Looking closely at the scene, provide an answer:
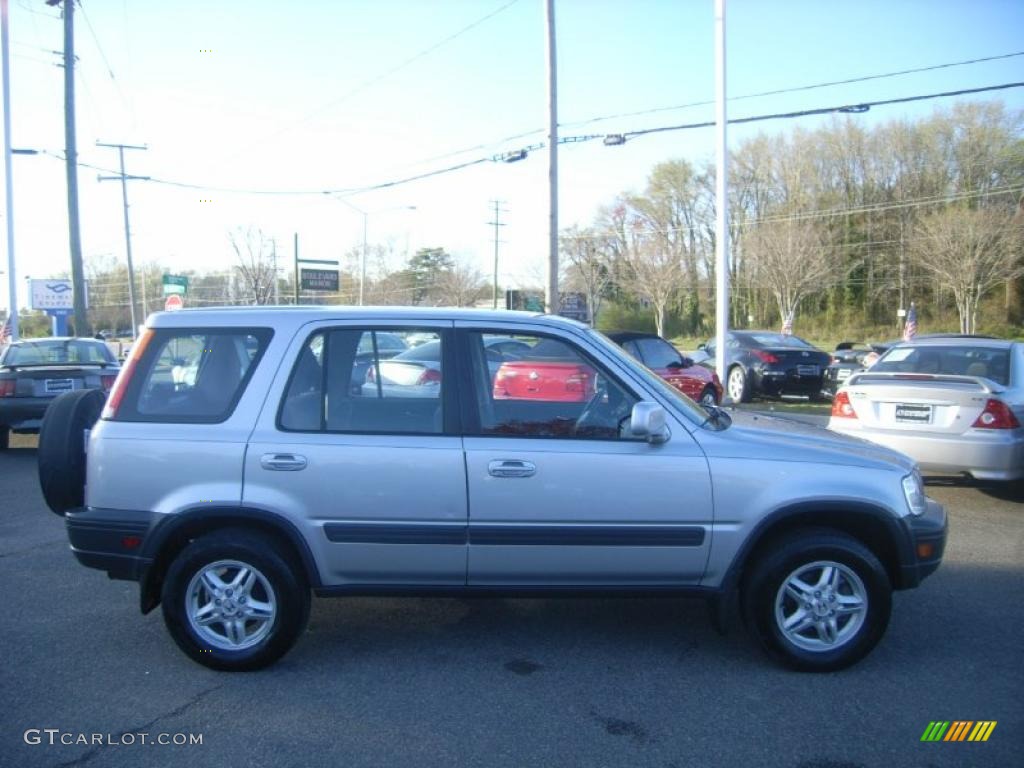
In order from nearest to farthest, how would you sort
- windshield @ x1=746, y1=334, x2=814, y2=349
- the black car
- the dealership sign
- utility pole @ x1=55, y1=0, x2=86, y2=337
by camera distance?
1. the black car
2. windshield @ x1=746, y1=334, x2=814, y2=349
3. utility pole @ x1=55, y1=0, x2=86, y2=337
4. the dealership sign

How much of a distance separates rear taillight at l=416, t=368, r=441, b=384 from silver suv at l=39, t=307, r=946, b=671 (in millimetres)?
35

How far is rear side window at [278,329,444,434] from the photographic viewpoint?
4195 mm

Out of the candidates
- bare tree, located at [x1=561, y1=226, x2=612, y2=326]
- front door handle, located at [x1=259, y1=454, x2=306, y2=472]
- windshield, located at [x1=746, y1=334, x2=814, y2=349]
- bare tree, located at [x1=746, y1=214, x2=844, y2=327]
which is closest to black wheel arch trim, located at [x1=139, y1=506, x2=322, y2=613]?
front door handle, located at [x1=259, y1=454, x2=306, y2=472]

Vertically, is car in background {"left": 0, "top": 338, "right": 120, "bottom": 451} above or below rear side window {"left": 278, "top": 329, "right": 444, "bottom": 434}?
below

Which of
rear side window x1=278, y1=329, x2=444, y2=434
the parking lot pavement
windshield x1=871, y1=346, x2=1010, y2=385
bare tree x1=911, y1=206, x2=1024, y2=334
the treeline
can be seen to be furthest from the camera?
the treeline

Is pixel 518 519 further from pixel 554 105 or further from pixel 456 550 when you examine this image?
pixel 554 105

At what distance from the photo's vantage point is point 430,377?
4371 mm

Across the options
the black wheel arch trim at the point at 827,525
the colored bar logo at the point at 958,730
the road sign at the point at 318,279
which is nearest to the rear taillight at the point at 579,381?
the black wheel arch trim at the point at 827,525

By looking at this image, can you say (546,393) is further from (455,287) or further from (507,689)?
(455,287)

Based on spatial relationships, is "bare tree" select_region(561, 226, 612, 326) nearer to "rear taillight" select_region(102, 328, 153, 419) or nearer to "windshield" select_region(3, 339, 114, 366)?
"windshield" select_region(3, 339, 114, 366)

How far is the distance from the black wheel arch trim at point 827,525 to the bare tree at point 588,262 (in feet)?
164

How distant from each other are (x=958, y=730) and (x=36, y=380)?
36.7 ft

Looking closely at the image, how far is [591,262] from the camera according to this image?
186ft

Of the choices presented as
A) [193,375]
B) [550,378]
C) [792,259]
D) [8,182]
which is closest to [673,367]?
[550,378]
